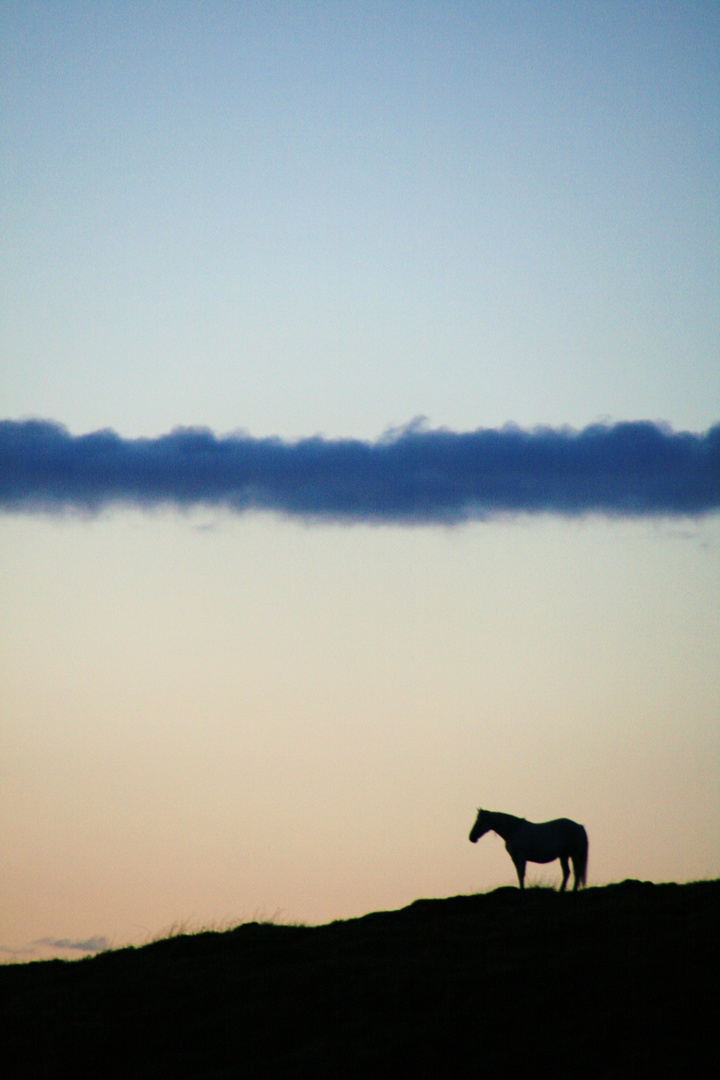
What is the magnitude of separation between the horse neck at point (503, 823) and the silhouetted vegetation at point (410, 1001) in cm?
308

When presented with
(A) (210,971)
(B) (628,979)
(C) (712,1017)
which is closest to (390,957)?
(A) (210,971)

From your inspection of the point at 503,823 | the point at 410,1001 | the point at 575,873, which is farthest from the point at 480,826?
the point at 410,1001

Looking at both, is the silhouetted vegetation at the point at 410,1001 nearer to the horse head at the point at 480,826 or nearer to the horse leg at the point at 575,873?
the horse leg at the point at 575,873

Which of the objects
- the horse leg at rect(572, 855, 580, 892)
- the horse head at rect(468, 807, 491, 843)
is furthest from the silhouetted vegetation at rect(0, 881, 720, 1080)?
the horse head at rect(468, 807, 491, 843)

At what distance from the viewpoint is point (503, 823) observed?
24094mm

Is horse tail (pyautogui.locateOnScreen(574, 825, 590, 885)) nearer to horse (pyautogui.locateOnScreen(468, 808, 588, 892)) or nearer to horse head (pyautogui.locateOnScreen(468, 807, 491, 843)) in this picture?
horse (pyautogui.locateOnScreen(468, 808, 588, 892))

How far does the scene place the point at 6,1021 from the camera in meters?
17.0

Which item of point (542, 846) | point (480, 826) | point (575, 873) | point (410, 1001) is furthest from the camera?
point (480, 826)

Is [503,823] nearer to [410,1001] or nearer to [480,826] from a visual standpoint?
[480,826]

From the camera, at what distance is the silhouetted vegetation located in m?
13.1

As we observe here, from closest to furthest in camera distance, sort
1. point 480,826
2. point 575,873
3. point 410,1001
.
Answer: point 410,1001
point 575,873
point 480,826

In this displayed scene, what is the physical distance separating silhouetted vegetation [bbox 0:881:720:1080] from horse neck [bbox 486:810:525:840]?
3.08 metres

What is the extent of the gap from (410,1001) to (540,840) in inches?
352

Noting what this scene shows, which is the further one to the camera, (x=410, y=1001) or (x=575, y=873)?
(x=575, y=873)
